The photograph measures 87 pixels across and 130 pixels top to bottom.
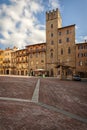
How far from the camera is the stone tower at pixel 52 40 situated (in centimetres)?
4641

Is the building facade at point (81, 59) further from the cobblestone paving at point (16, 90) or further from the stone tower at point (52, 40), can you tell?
the cobblestone paving at point (16, 90)

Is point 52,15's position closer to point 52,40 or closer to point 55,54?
point 52,40

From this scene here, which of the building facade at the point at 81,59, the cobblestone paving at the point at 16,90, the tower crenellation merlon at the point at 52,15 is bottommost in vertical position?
the cobblestone paving at the point at 16,90

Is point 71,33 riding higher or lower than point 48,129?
higher

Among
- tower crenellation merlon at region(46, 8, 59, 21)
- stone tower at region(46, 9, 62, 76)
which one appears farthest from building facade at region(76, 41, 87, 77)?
tower crenellation merlon at region(46, 8, 59, 21)

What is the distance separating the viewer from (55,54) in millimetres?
46312

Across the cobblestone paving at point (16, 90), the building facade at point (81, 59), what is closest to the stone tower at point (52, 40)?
the building facade at point (81, 59)

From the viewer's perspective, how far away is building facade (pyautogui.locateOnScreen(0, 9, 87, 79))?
1645 inches

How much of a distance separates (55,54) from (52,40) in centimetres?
514

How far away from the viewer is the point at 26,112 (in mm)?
8047

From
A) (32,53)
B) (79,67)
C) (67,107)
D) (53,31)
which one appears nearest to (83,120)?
(67,107)

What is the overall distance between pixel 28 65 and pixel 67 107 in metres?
44.2

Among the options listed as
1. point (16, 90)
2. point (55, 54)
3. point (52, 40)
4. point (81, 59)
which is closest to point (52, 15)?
point (52, 40)

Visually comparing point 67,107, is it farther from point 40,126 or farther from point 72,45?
point 72,45
